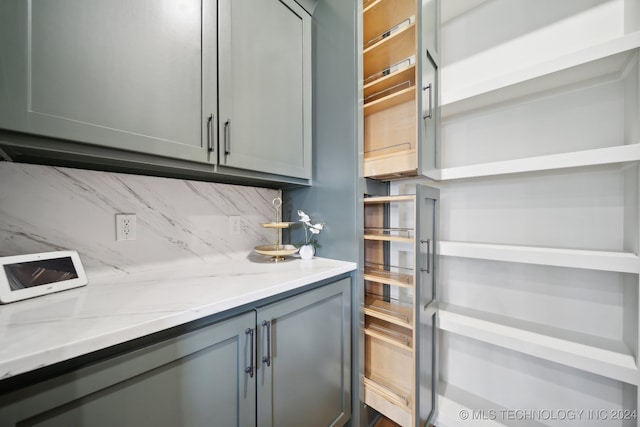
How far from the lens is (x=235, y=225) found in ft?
4.82

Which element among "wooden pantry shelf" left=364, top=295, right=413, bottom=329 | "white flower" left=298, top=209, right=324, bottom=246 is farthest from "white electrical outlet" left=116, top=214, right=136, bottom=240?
"wooden pantry shelf" left=364, top=295, right=413, bottom=329

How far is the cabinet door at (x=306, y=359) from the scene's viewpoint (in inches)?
34.4

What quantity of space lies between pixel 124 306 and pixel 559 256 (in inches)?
63.3

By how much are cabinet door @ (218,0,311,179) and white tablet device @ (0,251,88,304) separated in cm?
67

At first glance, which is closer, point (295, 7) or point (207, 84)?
point (207, 84)

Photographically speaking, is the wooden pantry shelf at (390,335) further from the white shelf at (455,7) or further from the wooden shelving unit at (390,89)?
the white shelf at (455,7)

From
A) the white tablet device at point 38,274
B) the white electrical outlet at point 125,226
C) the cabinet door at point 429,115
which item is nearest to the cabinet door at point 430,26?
the cabinet door at point 429,115

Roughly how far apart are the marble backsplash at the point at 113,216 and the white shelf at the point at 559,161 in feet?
4.00

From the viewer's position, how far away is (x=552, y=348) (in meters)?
1.03

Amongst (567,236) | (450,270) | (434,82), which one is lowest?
(450,270)

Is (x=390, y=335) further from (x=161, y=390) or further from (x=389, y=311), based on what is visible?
(x=161, y=390)

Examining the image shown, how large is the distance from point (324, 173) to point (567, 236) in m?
1.26

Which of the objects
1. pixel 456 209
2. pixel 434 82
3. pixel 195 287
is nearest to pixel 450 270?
pixel 456 209

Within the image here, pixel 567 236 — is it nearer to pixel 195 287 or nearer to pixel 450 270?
pixel 450 270
